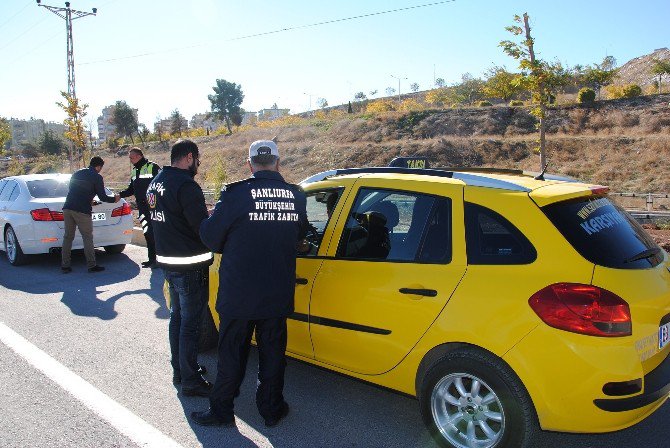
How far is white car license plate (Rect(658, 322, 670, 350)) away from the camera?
2.67 meters

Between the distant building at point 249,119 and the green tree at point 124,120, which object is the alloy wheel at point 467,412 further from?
the green tree at point 124,120

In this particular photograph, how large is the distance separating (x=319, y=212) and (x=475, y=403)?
1759 mm

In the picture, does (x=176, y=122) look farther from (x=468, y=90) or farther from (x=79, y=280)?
(x=79, y=280)

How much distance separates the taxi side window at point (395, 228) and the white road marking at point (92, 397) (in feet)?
5.33

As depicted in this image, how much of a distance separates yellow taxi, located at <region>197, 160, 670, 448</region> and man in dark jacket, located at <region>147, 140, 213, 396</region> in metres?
0.80

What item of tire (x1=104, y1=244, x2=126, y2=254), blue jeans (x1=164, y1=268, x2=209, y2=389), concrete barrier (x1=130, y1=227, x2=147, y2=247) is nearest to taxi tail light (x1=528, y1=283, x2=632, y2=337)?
blue jeans (x1=164, y1=268, x2=209, y2=389)

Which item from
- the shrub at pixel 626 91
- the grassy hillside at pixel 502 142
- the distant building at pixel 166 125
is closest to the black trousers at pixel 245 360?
the grassy hillside at pixel 502 142

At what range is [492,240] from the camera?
9.23 ft

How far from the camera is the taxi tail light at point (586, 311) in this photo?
2.48 m

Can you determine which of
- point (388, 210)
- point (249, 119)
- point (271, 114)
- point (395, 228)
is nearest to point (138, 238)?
point (388, 210)

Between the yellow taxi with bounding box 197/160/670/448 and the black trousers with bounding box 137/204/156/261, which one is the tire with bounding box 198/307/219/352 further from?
the black trousers with bounding box 137/204/156/261

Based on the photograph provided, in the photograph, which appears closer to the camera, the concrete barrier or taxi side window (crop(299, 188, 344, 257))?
taxi side window (crop(299, 188, 344, 257))

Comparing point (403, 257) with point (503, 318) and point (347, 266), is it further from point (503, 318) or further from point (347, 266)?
point (503, 318)

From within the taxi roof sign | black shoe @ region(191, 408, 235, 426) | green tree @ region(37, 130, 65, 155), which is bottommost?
black shoe @ region(191, 408, 235, 426)
